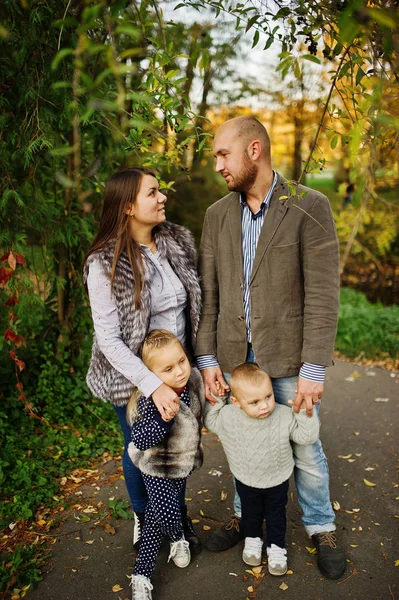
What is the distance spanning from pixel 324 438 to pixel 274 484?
1.86 metres

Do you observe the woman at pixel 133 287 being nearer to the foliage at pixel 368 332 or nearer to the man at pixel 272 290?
the man at pixel 272 290

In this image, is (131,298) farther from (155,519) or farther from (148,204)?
(155,519)

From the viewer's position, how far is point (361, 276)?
10500 millimetres

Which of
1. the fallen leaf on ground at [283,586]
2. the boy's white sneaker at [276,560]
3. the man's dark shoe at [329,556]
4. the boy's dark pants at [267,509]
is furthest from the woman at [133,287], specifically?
the man's dark shoe at [329,556]

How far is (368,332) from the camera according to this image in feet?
23.5

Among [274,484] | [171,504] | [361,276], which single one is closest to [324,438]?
[274,484]

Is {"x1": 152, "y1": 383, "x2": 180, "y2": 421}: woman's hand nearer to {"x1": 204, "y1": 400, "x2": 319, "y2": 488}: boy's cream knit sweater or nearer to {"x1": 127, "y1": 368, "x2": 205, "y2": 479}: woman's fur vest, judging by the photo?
{"x1": 127, "y1": 368, "x2": 205, "y2": 479}: woman's fur vest

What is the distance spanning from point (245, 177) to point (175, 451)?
1427 mm

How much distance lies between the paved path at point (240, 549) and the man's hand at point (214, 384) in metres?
0.92

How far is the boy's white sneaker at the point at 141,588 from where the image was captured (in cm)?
253

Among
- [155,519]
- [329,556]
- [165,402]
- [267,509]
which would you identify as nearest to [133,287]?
[165,402]

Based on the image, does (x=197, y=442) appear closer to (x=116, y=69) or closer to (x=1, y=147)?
(x=116, y=69)

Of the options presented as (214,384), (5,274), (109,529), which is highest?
(5,274)

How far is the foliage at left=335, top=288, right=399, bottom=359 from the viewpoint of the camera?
6.75 m
